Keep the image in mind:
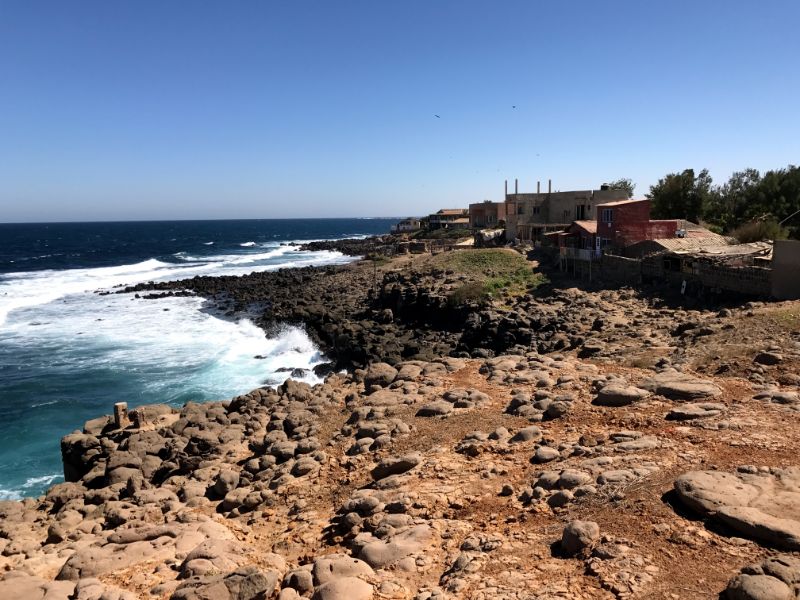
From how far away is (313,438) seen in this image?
1538 cm

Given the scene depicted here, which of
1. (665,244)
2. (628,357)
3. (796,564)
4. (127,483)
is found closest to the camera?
(796,564)

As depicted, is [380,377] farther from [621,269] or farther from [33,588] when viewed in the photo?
[621,269]

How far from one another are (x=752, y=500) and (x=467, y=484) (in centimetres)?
475

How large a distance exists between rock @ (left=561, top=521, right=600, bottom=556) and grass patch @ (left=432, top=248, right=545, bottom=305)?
82.8 feet

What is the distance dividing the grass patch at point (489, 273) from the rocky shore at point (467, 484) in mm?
11759

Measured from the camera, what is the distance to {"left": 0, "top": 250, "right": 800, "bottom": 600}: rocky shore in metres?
8.11

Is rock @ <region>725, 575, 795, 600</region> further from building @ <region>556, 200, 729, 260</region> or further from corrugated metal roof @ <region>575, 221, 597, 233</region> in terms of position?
corrugated metal roof @ <region>575, 221, 597, 233</region>

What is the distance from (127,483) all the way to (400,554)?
8806 millimetres

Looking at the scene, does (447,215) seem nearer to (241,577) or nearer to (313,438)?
(313,438)

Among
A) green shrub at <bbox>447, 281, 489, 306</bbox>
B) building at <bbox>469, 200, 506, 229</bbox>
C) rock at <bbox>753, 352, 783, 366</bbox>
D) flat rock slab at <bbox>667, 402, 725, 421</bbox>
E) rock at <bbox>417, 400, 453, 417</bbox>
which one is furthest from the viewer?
building at <bbox>469, 200, 506, 229</bbox>

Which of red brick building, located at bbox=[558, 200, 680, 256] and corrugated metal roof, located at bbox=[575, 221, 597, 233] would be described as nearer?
Result: red brick building, located at bbox=[558, 200, 680, 256]

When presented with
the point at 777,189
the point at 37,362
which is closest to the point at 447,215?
the point at 777,189

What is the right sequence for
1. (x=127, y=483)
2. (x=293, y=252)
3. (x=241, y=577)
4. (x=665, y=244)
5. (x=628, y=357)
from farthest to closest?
(x=293, y=252)
(x=665, y=244)
(x=628, y=357)
(x=127, y=483)
(x=241, y=577)

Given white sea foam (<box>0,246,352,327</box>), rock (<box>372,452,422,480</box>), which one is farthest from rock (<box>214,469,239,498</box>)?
white sea foam (<box>0,246,352,327</box>)
